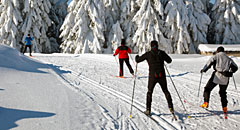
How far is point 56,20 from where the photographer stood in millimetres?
27656

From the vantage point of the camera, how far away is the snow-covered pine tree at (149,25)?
63.0 feet

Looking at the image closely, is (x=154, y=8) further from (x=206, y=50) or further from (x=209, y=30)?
→ (x=209, y=30)

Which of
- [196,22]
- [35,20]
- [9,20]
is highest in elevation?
[35,20]

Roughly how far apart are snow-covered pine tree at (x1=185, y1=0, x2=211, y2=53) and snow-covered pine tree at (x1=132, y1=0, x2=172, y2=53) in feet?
10.3

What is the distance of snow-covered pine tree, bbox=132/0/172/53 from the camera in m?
19.2

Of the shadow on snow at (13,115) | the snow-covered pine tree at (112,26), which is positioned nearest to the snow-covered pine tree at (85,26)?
the snow-covered pine tree at (112,26)

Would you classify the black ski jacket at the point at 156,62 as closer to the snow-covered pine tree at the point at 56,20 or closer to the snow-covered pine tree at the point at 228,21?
the snow-covered pine tree at the point at 228,21

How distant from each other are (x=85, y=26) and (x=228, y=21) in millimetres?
16825

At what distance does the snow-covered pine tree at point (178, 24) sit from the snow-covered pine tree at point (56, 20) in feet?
54.9

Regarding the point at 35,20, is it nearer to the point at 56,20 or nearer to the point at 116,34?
the point at 56,20

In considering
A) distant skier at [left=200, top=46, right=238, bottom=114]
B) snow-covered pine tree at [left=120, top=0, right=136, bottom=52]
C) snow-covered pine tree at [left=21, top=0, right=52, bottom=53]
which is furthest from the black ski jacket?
snow-covered pine tree at [left=21, top=0, right=52, bottom=53]

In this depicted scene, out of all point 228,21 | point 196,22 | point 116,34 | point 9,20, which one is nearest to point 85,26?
point 116,34

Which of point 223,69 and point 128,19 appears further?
point 128,19

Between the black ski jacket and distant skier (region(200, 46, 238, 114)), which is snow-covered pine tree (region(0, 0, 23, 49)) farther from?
distant skier (region(200, 46, 238, 114))
